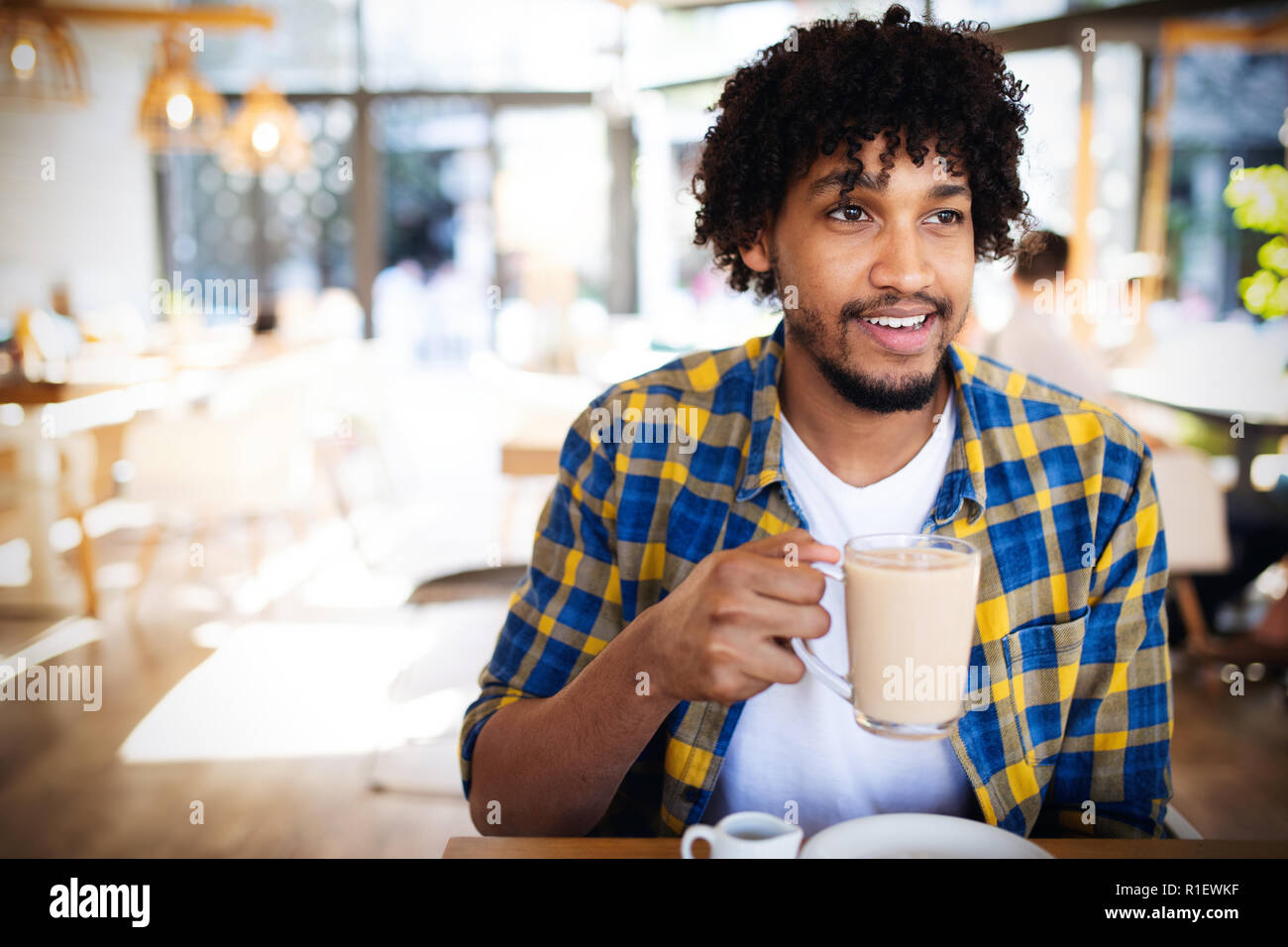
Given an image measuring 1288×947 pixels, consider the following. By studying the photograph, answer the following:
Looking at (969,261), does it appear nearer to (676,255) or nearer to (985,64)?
(985,64)

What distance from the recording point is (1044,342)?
351cm

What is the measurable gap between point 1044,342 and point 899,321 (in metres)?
2.56

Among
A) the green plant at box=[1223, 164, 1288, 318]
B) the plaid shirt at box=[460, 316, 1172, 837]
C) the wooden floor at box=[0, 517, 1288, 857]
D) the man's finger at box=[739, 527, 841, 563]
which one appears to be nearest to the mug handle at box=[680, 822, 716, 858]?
the man's finger at box=[739, 527, 841, 563]

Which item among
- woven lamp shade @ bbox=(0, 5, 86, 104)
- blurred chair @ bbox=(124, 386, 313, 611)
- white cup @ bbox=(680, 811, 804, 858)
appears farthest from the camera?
woven lamp shade @ bbox=(0, 5, 86, 104)

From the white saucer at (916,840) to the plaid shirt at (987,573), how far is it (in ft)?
0.81

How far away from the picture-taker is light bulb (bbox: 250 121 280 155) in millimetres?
5918

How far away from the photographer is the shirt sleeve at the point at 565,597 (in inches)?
47.8

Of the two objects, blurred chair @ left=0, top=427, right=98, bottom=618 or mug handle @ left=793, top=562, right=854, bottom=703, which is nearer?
mug handle @ left=793, top=562, right=854, bottom=703

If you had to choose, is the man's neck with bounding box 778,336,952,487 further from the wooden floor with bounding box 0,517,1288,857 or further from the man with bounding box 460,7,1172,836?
the wooden floor with bounding box 0,517,1288,857

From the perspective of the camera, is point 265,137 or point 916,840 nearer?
point 916,840

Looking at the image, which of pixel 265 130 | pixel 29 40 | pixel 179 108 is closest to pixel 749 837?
pixel 29 40

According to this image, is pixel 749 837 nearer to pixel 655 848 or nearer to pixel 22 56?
pixel 655 848

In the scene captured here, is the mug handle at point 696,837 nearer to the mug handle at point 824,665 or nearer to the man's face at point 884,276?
the mug handle at point 824,665

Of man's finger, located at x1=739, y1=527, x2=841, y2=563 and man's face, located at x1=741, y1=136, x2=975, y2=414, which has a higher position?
man's face, located at x1=741, y1=136, x2=975, y2=414
